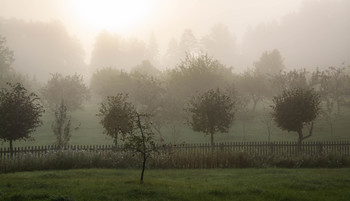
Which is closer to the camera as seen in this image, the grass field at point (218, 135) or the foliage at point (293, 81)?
the grass field at point (218, 135)

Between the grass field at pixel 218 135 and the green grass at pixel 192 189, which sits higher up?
the grass field at pixel 218 135

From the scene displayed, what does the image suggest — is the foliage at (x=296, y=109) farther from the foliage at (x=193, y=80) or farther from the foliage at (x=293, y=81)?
the foliage at (x=193, y=80)

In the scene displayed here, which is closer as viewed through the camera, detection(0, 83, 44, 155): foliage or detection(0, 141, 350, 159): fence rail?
detection(0, 141, 350, 159): fence rail

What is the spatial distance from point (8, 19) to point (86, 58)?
39.2 meters

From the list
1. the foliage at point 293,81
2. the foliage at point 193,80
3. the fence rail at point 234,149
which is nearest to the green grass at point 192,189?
the fence rail at point 234,149

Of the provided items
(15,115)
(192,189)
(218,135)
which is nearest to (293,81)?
(218,135)

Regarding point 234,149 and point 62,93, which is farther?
point 62,93

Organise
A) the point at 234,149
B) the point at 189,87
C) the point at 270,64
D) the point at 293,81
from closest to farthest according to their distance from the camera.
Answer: the point at 234,149
the point at 293,81
the point at 189,87
the point at 270,64

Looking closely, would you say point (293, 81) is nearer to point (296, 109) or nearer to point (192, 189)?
point (296, 109)

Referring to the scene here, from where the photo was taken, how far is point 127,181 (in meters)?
14.2

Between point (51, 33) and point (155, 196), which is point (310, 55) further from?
point (155, 196)

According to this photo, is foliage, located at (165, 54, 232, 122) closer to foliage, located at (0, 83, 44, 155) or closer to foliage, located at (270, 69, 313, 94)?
foliage, located at (270, 69, 313, 94)

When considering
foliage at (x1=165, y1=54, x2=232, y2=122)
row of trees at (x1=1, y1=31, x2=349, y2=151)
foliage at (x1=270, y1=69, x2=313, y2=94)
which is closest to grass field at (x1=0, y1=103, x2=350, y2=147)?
row of trees at (x1=1, y1=31, x2=349, y2=151)

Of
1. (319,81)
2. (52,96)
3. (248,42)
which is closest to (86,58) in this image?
(248,42)
